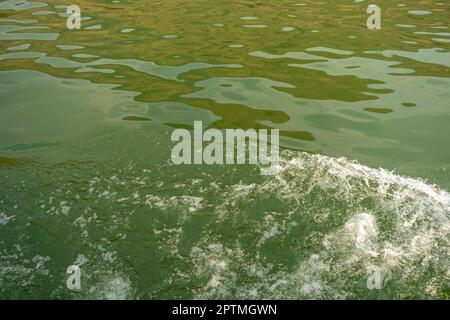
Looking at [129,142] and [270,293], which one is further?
[129,142]

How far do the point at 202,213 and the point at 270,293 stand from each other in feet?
4.29

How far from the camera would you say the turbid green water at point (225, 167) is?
4078 mm

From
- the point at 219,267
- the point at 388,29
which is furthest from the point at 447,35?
the point at 219,267

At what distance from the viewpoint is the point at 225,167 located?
5.68 m

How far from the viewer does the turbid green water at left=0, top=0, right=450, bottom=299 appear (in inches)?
161

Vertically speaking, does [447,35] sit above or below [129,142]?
above

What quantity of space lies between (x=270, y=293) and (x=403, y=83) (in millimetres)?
6151

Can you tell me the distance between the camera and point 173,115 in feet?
23.9

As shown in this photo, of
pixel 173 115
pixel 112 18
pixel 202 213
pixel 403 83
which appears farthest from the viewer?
pixel 112 18

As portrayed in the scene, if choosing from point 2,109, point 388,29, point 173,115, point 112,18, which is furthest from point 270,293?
point 112,18
